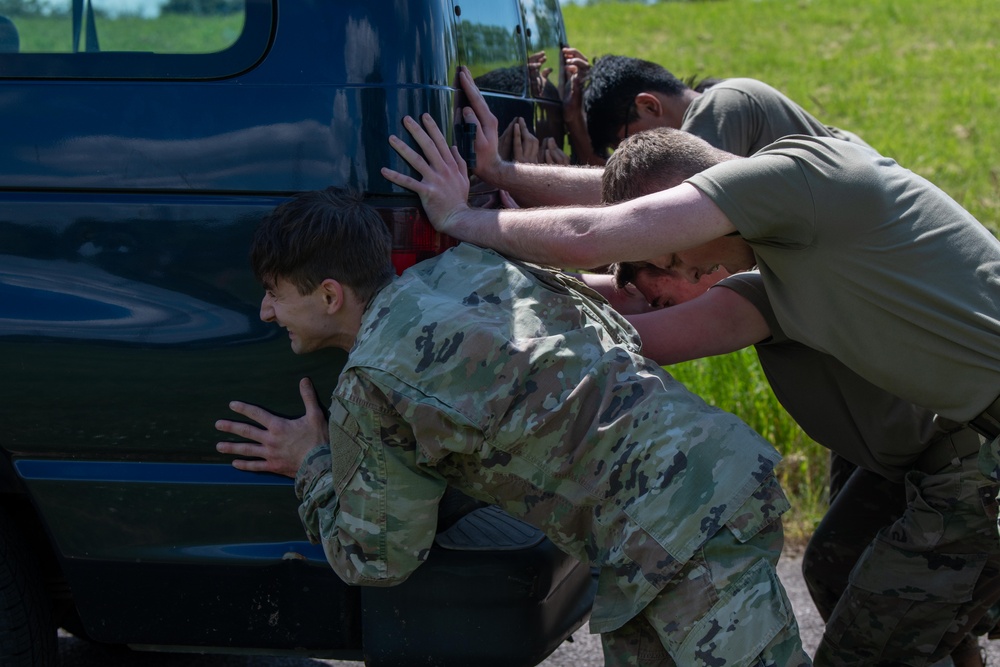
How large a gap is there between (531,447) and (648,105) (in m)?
2.23

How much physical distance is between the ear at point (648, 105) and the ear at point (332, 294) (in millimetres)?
2052

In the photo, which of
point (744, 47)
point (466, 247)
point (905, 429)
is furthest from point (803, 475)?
point (744, 47)

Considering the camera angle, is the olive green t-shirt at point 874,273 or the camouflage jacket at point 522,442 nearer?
the camouflage jacket at point 522,442

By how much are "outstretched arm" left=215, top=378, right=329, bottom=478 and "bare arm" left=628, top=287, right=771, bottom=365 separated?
799 mm

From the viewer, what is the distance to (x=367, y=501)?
87.0 inches

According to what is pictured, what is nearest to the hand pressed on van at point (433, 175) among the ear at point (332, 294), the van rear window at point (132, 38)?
the ear at point (332, 294)

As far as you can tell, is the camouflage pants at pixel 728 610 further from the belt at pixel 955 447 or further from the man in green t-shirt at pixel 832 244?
the belt at pixel 955 447

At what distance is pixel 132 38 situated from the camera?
270 cm

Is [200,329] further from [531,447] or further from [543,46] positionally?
[543,46]

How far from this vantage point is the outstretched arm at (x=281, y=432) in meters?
2.45

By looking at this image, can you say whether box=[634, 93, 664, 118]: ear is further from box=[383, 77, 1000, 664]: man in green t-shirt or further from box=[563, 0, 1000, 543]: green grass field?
box=[383, 77, 1000, 664]: man in green t-shirt

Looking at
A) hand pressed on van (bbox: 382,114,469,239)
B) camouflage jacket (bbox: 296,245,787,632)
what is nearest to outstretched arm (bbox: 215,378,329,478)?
camouflage jacket (bbox: 296,245,787,632)

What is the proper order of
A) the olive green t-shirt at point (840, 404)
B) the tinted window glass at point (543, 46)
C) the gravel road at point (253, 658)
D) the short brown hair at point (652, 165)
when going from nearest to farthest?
the short brown hair at point (652, 165) < the olive green t-shirt at point (840, 404) < the tinted window glass at point (543, 46) < the gravel road at point (253, 658)

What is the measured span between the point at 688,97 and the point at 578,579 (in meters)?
2.20
